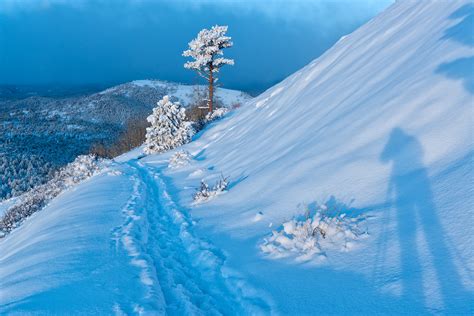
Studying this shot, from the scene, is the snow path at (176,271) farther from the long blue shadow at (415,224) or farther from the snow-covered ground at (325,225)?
the long blue shadow at (415,224)

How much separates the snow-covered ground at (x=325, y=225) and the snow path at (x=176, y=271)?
0.02m

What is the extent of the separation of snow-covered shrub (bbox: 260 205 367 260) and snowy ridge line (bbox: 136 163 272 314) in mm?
732

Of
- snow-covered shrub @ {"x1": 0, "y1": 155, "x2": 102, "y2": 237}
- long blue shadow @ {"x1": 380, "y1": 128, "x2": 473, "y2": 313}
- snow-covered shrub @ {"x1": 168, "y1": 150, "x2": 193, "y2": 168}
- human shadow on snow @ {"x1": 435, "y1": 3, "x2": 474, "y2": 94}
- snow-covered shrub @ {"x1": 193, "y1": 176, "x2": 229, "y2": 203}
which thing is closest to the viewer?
long blue shadow @ {"x1": 380, "y1": 128, "x2": 473, "y2": 313}

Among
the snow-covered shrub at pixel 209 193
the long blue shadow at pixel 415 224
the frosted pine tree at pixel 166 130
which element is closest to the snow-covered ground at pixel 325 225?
the long blue shadow at pixel 415 224

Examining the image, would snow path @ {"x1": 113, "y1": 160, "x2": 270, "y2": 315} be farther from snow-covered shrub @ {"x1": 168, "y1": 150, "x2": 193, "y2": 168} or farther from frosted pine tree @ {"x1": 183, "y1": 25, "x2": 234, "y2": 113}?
frosted pine tree @ {"x1": 183, "y1": 25, "x2": 234, "y2": 113}

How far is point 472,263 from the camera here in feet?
9.48

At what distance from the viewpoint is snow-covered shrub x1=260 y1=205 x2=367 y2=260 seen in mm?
4098

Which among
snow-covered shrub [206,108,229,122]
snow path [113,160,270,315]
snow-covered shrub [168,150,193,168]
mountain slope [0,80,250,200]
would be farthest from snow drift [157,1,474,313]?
mountain slope [0,80,250,200]

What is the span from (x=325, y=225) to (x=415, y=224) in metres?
1.02

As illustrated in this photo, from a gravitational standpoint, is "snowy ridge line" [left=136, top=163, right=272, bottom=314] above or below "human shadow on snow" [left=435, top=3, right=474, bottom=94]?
below

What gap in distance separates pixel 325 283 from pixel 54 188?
1818 cm

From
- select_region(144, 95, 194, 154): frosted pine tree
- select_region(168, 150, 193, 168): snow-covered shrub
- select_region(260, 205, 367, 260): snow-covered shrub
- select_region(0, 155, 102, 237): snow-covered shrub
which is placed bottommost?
select_region(0, 155, 102, 237): snow-covered shrub

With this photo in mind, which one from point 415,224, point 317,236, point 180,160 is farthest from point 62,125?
point 415,224

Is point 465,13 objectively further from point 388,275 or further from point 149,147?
point 149,147
